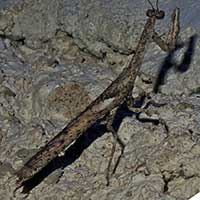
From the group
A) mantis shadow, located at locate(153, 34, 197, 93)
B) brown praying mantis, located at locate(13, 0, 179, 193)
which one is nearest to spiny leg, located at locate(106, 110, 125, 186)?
brown praying mantis, located at locate(13, 0, 179, 193)

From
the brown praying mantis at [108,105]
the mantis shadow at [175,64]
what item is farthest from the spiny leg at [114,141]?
the mantis shadow at [175,64]

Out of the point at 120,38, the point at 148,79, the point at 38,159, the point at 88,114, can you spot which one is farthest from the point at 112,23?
the point at 38,159

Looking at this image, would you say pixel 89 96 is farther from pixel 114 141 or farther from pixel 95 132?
pixel 114 141

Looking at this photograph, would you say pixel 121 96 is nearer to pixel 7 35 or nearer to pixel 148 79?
pixel 148 79

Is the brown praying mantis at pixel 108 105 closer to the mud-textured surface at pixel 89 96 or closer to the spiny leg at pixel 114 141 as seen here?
the spiny leg at pixel 114 141

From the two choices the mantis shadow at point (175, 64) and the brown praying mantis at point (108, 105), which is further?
the mantis shadow at point (175, 64)

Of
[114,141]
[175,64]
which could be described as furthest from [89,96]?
[175,64]
